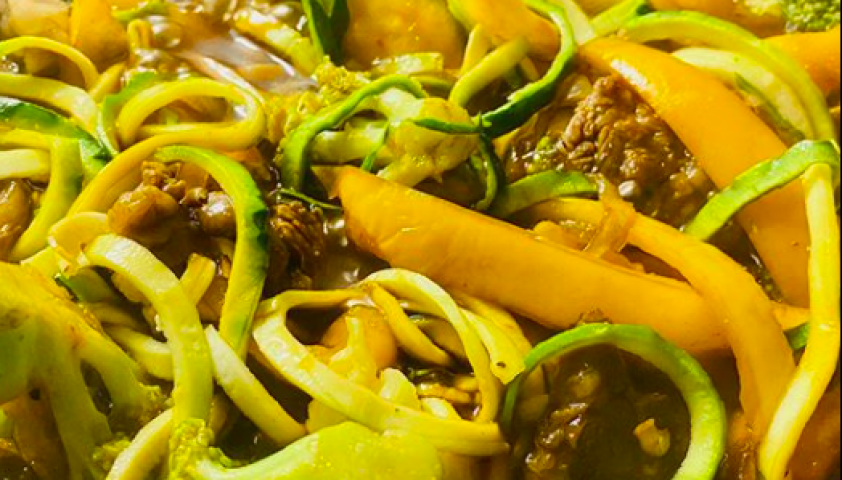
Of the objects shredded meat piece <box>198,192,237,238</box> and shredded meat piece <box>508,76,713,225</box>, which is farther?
shredded meat piece <box>508,76,713,225</box>

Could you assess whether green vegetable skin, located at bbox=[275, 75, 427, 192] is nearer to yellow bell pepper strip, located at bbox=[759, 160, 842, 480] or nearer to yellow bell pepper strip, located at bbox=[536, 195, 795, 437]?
yellow bell pepper strip, located at bbox=[536, 195, 795, 437]

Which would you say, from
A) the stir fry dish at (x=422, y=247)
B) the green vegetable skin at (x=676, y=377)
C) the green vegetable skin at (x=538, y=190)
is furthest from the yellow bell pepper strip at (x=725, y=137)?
the green vegetable skin at (x=676, y=377)

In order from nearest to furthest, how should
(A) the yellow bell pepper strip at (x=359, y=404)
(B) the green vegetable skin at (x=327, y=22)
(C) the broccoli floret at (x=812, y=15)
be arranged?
(A) the yellow bell pepper strip at (x=359, y=404) → (B) the green vegetable skin at (x=327, y=22) → (C) the broccoli floret at (x=812, y=15)

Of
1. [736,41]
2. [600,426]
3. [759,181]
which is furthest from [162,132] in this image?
[736,41]

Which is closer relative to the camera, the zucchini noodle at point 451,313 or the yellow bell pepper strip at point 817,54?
the zucchini noodle at point 451,313

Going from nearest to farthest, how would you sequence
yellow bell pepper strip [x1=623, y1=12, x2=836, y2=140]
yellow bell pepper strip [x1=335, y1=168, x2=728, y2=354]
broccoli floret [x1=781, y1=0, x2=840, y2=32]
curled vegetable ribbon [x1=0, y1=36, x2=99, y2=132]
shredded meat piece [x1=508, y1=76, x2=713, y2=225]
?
1. yellow bell pepper strip [x1=335, y1=168, x2=728, y2=354]
2. shredded meat piece [x1=508, y1=76, x2=713, y2=225]
3. curled vegetable ribbon [x1=0, y1=36, x2=99, y2=132]
4. yellow bell pepper strip [x1=623, y1=12, x2=836, y2=140]
5. broccoli floret [x1=781, y1=0, x2=840, y2=32]

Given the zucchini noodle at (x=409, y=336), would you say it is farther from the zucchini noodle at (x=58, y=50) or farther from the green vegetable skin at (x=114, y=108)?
the zucchini noodle at (x=58, y=50)

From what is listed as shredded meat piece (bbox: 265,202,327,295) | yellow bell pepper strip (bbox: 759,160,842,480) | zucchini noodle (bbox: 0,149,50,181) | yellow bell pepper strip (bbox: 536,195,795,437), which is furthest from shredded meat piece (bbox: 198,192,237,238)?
yellow bell pepper strip (bbox: 759,160,842,480)
